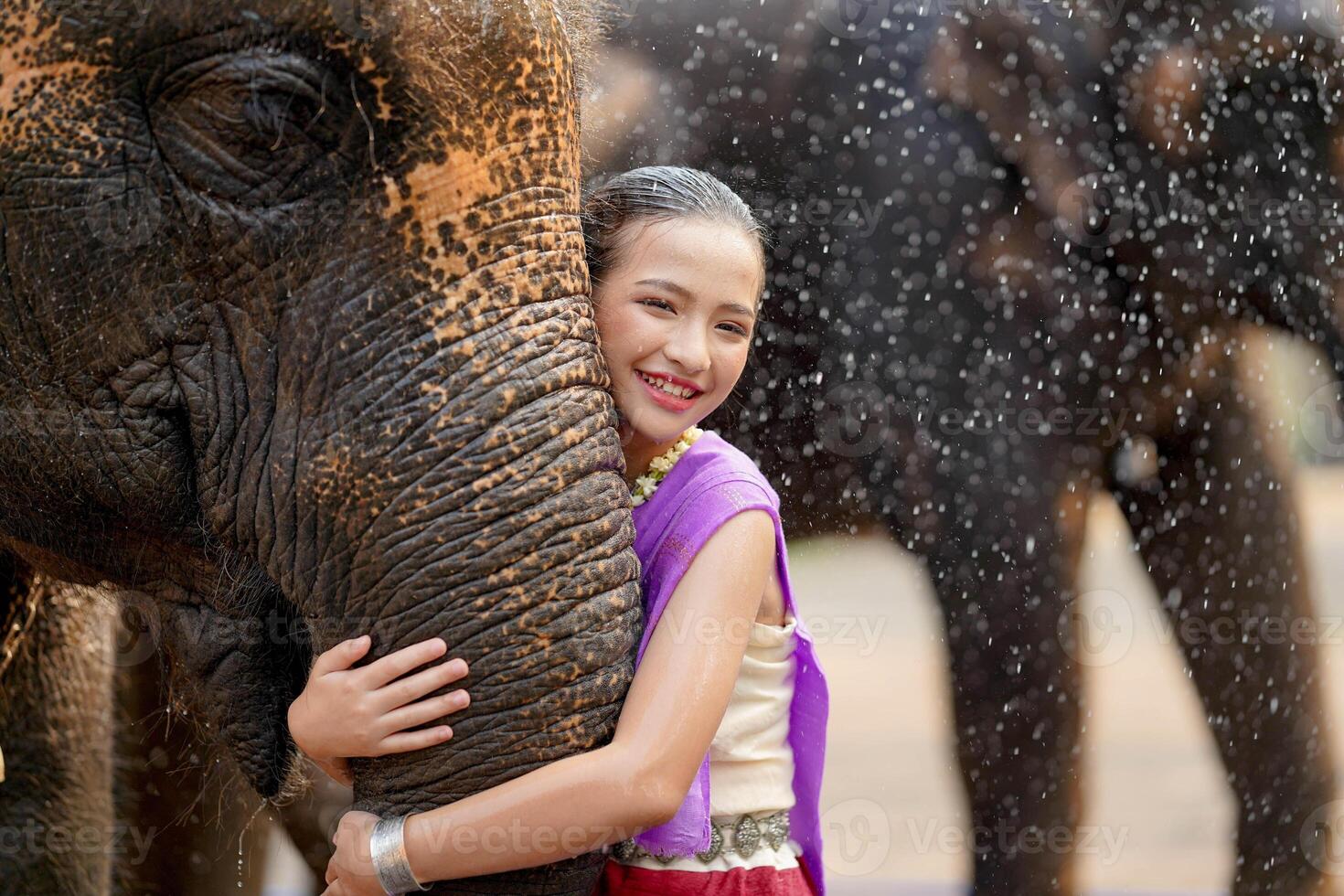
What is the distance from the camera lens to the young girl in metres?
1.21

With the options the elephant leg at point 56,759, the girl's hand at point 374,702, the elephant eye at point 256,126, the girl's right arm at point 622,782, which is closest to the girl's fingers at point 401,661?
the girl's hand at point 374,702

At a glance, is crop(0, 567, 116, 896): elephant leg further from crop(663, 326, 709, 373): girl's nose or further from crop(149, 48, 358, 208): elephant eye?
crop(663, 326, 709, 373): girl's nose

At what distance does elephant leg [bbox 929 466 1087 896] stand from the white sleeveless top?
1612 mm

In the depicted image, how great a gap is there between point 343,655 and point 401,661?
0.06 meters

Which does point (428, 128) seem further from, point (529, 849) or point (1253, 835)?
point (1253, 835)

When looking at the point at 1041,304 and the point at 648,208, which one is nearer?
the point at 648,208

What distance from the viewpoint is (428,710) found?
3.95 feet

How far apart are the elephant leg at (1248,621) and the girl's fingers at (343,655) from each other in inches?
83.9

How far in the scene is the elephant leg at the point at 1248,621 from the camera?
2.96 m


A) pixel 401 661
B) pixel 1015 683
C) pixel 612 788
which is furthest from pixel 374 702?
pixel 1015 683

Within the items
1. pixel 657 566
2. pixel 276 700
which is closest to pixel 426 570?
pixel 657 566

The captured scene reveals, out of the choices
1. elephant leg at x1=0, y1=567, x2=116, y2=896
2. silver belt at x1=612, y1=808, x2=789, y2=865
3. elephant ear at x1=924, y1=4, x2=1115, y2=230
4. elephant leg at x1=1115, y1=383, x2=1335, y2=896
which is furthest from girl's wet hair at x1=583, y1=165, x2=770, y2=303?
elephant leg at x1=1115, y1=383, x2=1335, y2=896

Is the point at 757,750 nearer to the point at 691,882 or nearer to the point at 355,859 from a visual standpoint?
the point at 691,882

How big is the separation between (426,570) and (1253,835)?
224 centimetres
